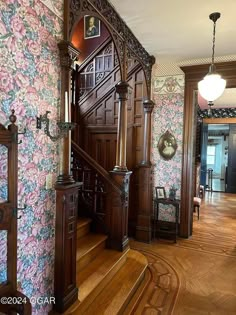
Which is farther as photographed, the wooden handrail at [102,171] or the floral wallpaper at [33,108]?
the wooden handrail at [102,171]

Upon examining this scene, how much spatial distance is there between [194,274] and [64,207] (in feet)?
6.86

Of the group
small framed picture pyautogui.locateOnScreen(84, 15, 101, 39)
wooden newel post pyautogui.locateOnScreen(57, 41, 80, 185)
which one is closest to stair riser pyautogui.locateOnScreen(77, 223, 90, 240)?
wooden newel post pyautogui.locateOnScreen(57, 41, 80, 185)

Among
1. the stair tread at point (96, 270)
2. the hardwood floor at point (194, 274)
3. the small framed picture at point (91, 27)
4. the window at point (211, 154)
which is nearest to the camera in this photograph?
the stair tread at point (96, 270)

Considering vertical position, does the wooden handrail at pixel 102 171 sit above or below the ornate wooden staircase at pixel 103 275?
above

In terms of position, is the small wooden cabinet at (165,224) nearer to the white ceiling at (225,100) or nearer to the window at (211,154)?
the white ceiling at (225,100)

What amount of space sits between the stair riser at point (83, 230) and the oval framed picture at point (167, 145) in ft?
6.15

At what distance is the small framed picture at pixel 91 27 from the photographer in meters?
4.51

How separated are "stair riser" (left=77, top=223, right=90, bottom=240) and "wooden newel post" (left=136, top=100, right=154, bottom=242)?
113cm

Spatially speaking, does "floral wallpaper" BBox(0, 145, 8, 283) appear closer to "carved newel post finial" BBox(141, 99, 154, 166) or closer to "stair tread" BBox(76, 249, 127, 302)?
"stair tread" BBox(76, 249, 127, 302)

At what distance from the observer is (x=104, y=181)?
3.29 meters

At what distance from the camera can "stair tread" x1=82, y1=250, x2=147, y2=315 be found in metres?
2.17

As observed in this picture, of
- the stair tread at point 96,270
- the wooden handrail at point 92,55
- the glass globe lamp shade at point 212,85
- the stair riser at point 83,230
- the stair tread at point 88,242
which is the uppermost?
the wooden handrail at point 92,55

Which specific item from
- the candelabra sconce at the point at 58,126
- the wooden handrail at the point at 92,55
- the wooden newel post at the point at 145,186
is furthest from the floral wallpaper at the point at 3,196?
the wooden handrail at the point at 92,55

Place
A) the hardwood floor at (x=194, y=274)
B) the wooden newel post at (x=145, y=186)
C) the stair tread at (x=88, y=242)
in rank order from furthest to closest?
the wooden newel post at (x=145, y=186)
the stair tread at (x=88, y=242)
the hardwood floor at (x=194, y=274)
